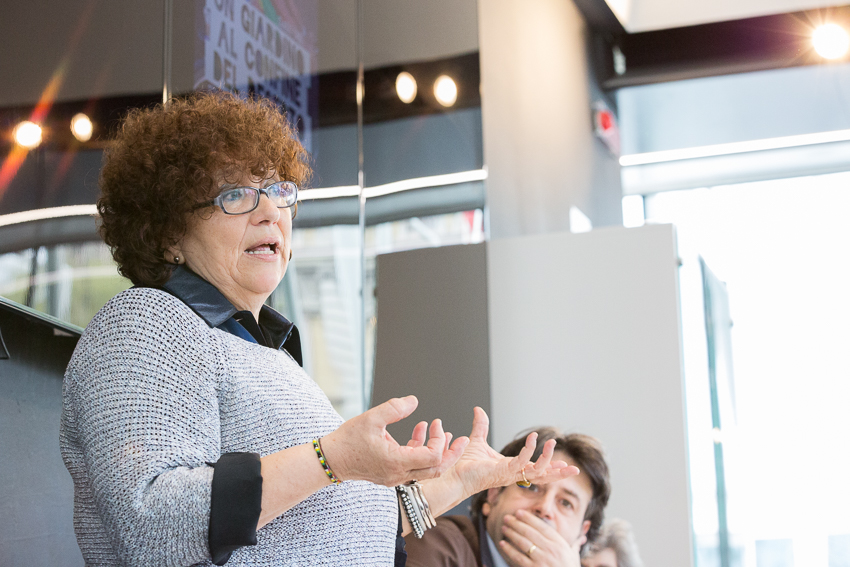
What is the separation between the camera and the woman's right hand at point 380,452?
95 cm

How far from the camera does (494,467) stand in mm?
1530

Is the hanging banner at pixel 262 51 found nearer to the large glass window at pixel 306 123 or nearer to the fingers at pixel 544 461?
the large glass window at pixel 306 123

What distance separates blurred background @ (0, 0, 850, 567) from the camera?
1644 millimetres

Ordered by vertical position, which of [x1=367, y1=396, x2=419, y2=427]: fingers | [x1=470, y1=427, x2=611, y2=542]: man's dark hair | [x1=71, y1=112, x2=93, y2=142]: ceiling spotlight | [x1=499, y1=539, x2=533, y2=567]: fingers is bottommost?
[x1=499, y1=539, x2=533, y2=567]: fingers

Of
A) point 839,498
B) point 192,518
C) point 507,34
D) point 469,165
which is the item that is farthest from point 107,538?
point 839,498

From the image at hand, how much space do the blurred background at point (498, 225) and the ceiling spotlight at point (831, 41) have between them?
0.01 metres

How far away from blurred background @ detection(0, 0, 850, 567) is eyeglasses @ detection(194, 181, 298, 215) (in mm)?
480

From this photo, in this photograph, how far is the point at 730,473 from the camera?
286 centimetres

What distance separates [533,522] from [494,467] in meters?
0.87

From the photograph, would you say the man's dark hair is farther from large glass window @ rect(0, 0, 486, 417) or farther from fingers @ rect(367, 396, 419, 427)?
fingers @ rect(367, 396, 419, 427)

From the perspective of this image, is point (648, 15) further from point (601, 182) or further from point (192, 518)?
point (192, 518)

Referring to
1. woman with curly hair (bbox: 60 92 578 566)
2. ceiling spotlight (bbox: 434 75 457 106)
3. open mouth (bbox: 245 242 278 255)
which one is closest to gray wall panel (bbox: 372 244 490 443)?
ceiling spotlight (bbox: 434 75 457 106)

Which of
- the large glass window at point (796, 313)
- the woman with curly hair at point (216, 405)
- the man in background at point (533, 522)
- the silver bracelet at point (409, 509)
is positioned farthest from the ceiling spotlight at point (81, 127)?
the large glass window at point (796, 313)

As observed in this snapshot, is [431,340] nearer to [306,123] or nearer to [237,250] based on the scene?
[306,123]
